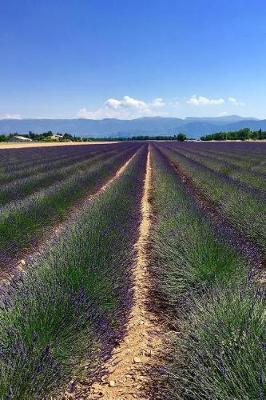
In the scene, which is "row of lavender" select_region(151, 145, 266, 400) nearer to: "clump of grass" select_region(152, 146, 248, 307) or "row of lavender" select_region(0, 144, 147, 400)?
"clump of grass" select_region(152, 146, 248, 307)

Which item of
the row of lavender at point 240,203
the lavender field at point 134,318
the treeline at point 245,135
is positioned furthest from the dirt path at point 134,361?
the treeline at point 245,135

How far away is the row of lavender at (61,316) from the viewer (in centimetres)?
233

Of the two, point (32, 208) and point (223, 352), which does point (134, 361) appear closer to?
point (223, 352)

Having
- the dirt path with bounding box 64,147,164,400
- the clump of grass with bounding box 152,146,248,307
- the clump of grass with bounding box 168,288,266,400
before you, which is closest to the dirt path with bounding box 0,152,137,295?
the dirt path with bounding box 64,147,164,400

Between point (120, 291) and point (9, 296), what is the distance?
1097mm

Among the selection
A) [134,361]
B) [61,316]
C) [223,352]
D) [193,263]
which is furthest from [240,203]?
[223,352]

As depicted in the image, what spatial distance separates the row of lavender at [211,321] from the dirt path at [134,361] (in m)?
0.13

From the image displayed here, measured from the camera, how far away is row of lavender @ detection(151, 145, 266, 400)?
2209 millimetres

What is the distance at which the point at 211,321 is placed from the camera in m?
2.78

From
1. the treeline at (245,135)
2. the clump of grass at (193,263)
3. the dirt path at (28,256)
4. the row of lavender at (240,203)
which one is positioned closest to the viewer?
the dirt path at (28,256)

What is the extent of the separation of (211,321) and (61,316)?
101cm

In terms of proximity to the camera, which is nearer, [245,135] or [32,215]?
[32,215]

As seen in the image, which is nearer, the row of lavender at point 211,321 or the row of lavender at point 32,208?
the row of lavender at point 211,321

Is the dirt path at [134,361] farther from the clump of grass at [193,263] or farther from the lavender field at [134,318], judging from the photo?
the clump of grass at [193,263]
